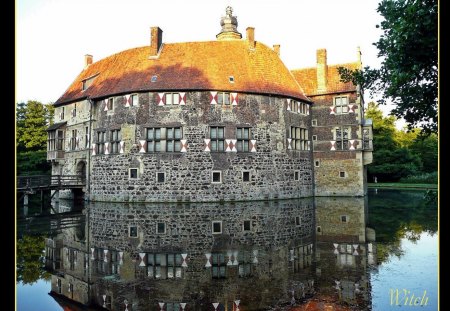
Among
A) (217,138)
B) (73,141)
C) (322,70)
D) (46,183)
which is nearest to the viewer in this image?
(217,138)

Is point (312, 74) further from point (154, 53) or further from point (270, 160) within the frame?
point (154, 53)

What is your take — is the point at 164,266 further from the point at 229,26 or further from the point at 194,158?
the point at 229,26

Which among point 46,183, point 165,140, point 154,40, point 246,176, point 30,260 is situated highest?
point 154,40

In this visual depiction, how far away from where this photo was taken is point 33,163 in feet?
113

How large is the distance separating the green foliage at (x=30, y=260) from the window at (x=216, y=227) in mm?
5095

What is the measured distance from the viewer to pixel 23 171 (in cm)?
3388

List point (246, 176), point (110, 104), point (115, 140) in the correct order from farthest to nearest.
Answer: point (110, 104), point (115, 140), point (246, 176)

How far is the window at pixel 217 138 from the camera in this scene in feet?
74.2

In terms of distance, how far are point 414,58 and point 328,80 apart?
852 inches

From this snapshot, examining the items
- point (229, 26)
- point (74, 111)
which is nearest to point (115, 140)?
point (74, 111)

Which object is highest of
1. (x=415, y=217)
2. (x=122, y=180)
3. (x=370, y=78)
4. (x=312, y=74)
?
(x=312, y=74)

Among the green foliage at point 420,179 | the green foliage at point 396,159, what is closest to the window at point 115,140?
the green foliage at point 396,159
